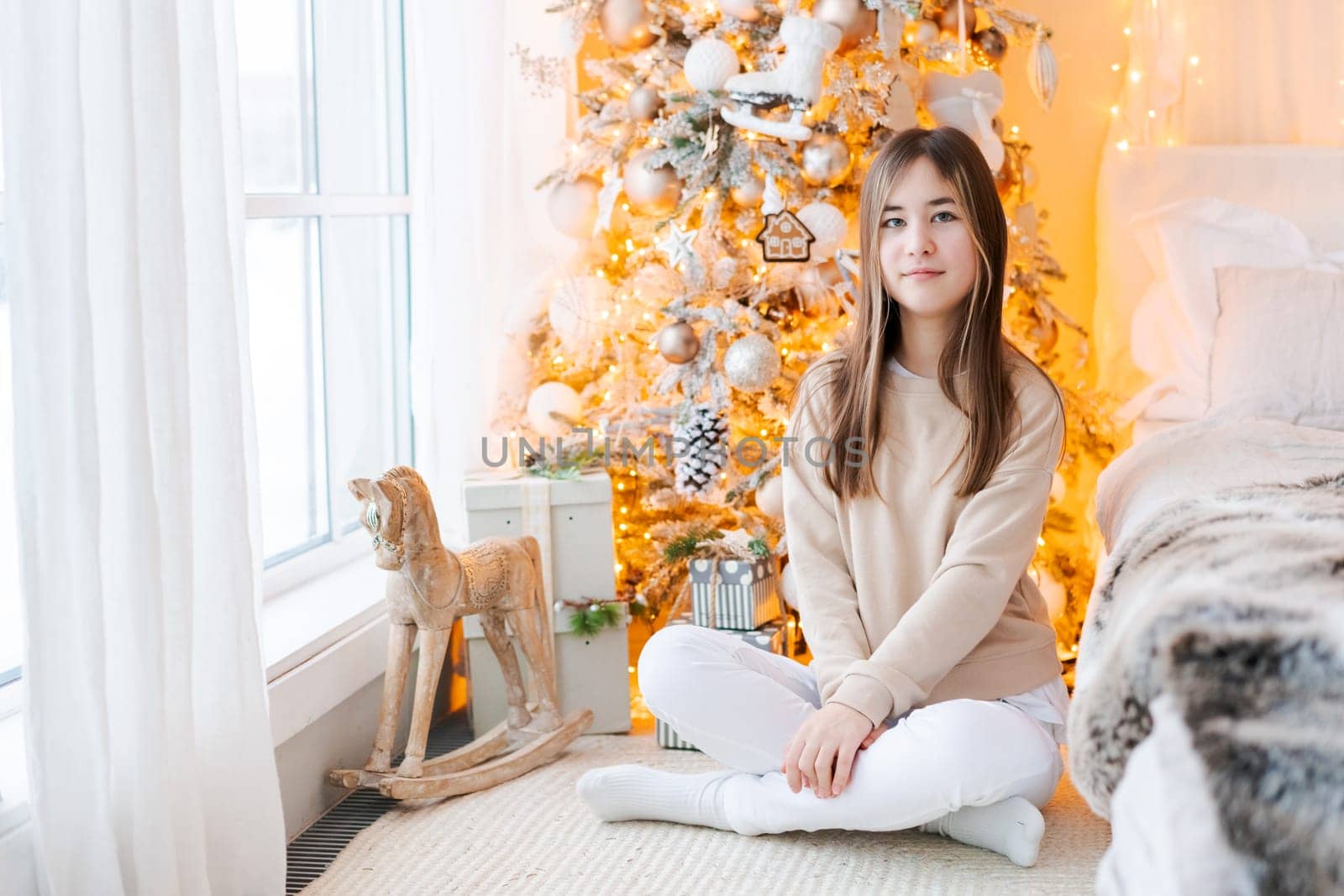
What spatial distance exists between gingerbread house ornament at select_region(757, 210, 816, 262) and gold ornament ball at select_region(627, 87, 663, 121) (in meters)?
0.29

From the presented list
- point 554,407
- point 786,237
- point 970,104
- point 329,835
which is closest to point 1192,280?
point 970,104

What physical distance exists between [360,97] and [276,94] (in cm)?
27

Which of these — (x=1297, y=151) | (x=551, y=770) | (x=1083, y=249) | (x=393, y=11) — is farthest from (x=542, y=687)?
(x=1297, y=151)

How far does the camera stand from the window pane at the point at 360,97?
95.0 inches

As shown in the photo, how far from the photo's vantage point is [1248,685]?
37.8 inches

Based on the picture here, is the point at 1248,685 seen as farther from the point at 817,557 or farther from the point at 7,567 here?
the point at 7,567

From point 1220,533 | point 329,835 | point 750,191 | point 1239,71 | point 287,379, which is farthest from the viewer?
point 1239,71

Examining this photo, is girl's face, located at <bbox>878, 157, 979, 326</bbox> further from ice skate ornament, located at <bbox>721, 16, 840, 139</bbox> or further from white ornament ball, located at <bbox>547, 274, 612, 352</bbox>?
white ornament ball, located at <bbox>547, 274, 612, 352</bbox>

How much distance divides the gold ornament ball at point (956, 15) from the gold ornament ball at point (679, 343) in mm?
713

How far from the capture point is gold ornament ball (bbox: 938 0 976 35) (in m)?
2.33

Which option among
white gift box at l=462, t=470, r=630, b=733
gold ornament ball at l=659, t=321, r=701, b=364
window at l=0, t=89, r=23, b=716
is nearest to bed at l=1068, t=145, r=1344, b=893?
gold ornament ball at l=659, t=321, r=701, b=364

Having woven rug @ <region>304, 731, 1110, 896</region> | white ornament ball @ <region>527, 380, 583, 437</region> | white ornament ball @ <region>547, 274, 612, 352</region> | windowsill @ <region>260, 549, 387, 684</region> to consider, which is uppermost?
white ornament ball @ <region>547, 274, 612, 352</region>

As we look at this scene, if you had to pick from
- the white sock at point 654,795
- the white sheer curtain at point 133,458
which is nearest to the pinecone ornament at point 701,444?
the white sock at point 654,795

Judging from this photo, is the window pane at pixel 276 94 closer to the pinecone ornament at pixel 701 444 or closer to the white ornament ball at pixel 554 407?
the white ornament ball at pixel 554 407
